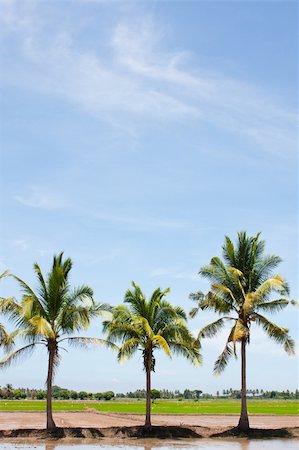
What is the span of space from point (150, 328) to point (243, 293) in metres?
4.48

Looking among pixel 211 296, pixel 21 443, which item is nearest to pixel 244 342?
pixel 211 296

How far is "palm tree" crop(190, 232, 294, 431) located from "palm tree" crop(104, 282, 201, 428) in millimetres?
1037

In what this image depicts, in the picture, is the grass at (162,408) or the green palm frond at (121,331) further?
the grass at (162,408)

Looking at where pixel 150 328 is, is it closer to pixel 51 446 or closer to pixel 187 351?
pixel 187 351

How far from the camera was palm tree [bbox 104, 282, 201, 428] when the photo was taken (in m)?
26.4

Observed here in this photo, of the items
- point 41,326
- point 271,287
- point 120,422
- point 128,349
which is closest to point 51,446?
point 41,326

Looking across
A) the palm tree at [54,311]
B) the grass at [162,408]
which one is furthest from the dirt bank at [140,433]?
the grass at [162,408]

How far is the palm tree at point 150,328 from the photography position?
86.6ft

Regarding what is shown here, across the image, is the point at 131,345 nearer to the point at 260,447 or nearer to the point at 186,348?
the point at 186,348

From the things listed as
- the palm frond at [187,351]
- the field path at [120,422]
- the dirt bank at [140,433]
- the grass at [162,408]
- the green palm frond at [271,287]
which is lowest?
the grass at [162,408]

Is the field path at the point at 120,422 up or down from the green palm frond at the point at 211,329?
down

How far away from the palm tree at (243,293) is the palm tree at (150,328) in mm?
1037

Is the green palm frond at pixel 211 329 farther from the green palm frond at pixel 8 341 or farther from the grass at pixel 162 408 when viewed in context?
the grass at pixel 162 408

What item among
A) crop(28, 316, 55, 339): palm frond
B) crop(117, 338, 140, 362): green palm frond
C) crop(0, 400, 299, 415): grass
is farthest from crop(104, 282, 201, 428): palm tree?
crop(0, 400, 299, 415): grass
